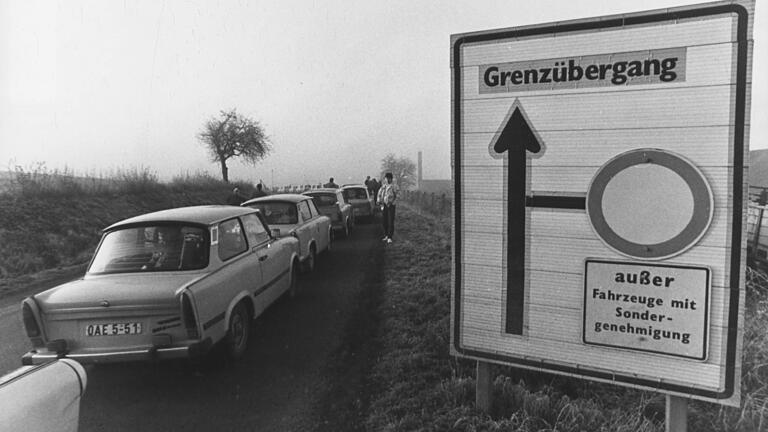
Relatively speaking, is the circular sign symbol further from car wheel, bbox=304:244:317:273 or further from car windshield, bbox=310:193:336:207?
car windshield, bbox=310:193:336:207

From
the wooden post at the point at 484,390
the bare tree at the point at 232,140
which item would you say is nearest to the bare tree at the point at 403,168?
the bare tree at the point at 232,140

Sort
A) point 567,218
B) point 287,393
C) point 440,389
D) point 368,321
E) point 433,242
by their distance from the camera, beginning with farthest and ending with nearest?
point 433,242 < point 368,321 < point 287,393 < point 440,389 < point 567,218

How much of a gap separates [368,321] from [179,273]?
234cm

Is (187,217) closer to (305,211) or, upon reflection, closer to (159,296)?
(159,296)

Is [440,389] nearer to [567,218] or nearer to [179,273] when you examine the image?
[567,218]

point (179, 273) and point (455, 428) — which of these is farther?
point (179, 273)

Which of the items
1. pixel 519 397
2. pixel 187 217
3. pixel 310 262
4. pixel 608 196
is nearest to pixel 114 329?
pixel 187 217

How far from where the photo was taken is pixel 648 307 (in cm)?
228

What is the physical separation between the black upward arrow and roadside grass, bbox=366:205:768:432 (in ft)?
2.63

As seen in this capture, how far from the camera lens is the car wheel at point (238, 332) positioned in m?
4.21

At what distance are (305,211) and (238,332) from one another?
449 cm

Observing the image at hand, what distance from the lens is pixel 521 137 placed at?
2.59m

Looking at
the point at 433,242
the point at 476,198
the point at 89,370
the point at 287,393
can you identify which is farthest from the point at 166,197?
the point at 476,198

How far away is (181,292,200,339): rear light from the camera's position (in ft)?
11.7
